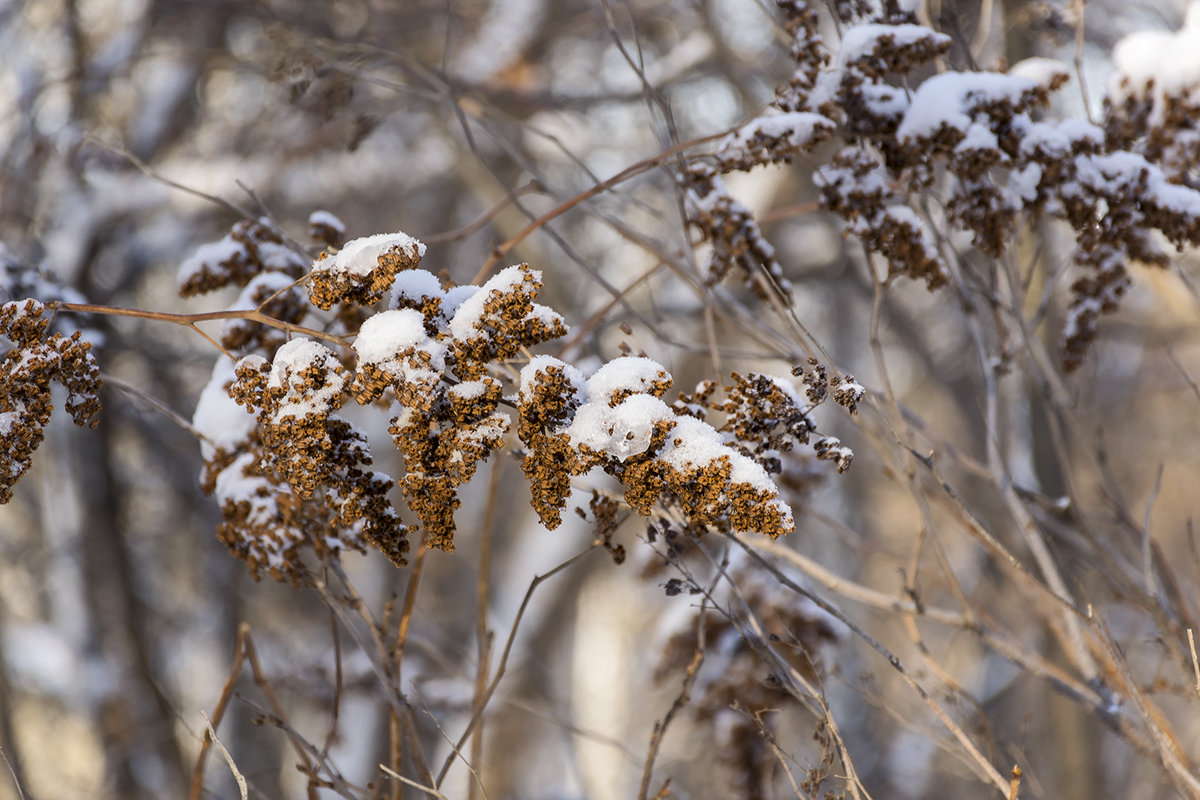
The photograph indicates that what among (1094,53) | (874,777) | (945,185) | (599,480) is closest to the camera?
(945,185)

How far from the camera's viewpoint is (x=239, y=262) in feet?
5.97

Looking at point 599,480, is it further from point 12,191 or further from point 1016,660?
point 12,191

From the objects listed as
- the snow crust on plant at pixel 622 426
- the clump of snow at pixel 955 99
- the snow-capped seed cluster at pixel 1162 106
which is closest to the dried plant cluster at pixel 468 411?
the snow crust on plant at pixel 622 426

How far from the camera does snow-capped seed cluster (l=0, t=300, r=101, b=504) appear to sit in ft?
3.95

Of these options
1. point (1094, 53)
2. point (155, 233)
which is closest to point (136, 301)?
point (155, 233)

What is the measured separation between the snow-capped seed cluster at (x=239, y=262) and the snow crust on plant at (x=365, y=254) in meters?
0.68

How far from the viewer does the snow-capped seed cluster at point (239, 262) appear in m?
1.81

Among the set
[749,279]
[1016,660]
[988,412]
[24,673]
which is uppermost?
[24,673]

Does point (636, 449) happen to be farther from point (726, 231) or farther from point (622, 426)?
point (726, 231)

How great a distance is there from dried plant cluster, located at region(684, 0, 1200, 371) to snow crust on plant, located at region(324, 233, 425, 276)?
74cm

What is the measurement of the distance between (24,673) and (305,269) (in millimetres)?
6515

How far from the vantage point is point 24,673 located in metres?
6.64

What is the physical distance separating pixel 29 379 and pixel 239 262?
0.66 m

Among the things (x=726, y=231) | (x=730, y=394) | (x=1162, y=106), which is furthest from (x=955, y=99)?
(x=730, y=394)
